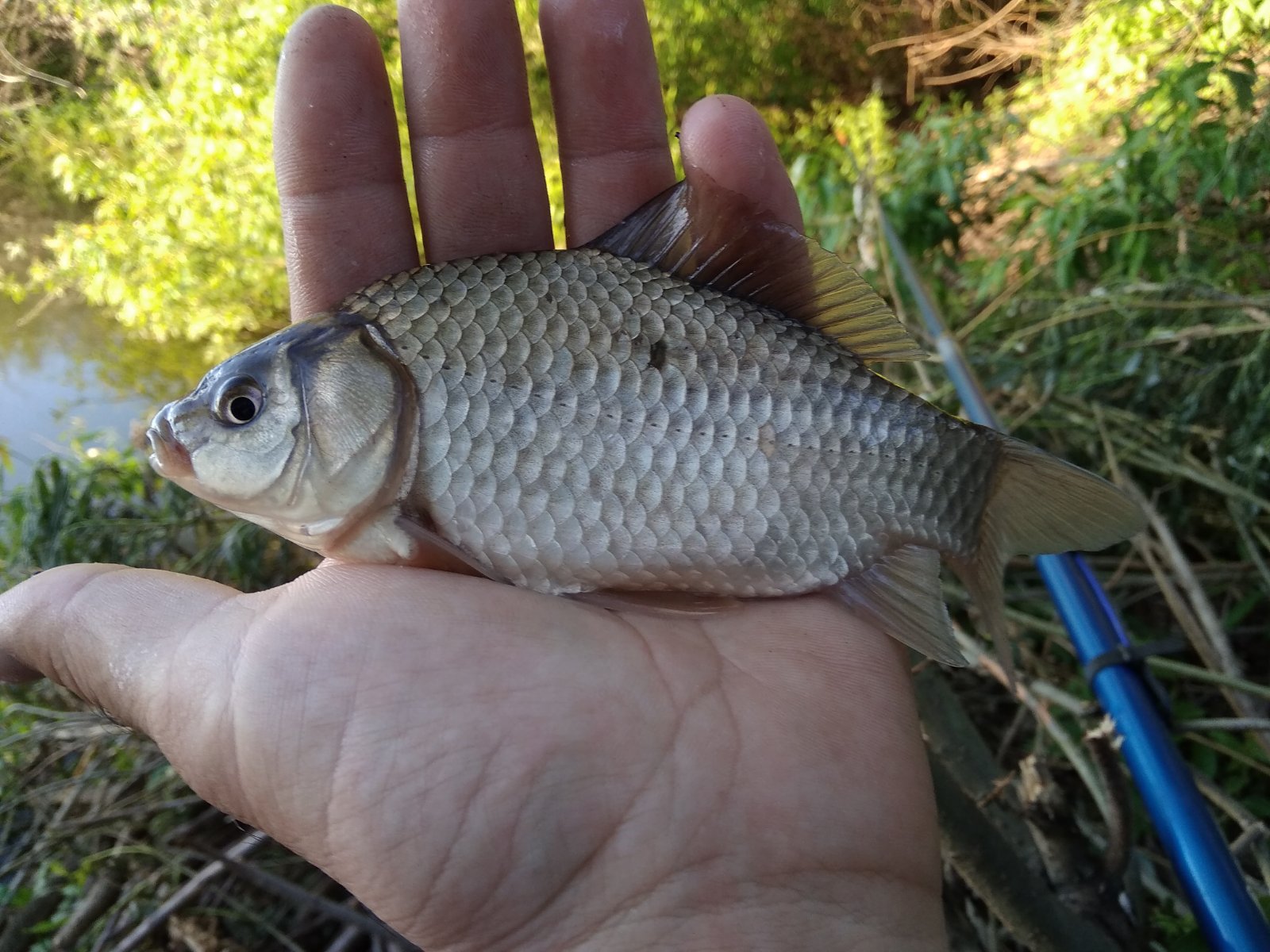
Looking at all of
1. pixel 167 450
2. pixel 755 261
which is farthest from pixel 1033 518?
pixel 167 450

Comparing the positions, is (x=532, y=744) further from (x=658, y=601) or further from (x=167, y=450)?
(x=167, y=450)

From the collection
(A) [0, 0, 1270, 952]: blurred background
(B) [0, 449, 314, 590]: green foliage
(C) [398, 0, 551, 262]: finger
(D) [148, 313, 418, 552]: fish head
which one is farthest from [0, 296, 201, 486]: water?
(D) [148, 313, 418, 552]: fish head

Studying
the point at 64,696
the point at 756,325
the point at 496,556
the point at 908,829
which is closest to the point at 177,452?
the point at 496,556

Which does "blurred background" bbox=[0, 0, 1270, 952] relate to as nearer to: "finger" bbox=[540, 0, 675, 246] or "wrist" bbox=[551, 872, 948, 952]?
"wrist" bbox=[551, 872, 948, 952]

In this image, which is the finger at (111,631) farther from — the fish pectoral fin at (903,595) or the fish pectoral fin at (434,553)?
the fish pectoral fin at (903,595)

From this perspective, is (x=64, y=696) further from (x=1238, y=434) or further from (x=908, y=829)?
(x=1238, y=434)

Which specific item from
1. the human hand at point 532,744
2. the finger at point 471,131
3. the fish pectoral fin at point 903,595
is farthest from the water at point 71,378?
the fish pectoral fin at point 903,595

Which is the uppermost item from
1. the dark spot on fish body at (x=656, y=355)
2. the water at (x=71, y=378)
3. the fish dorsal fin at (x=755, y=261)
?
the fish dorsal fin at (x=755, y=261)

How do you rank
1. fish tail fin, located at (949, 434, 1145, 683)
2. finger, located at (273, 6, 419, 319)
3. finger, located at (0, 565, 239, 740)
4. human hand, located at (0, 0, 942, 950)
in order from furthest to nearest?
finger, located at (273, 6, 419, 319) < fish tail fin, located at (949, 434, 1145, 683) < finger, located at (0, 565, 239, 740) < human hand, located at (0, 0, 942, 950)
